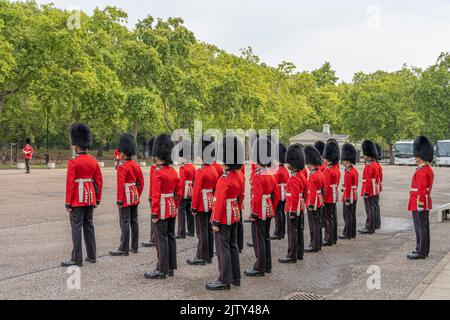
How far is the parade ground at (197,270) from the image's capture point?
693 cm

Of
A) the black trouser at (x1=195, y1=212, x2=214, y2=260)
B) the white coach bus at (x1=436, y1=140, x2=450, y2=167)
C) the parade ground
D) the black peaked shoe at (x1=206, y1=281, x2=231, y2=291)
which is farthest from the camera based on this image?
the white coach bus at (x1=436, y1=140, x2=450, y2=167)

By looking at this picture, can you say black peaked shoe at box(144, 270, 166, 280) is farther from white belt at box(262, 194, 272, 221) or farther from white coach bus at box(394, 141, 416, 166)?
white coach bus at box(394, 141, 416, 166)

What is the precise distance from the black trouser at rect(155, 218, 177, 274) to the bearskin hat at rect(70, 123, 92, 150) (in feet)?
6.55

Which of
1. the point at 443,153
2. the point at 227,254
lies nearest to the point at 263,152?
the point at 227,254

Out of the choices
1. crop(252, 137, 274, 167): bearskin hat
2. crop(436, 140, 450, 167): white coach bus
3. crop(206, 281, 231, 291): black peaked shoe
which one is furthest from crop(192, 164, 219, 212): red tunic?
crop(436, 140, 450, 167): white coach bus

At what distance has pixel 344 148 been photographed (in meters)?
12.7

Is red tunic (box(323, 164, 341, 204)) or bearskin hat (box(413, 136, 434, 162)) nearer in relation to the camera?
bearskin hat (box(413, 136, 434, 162))

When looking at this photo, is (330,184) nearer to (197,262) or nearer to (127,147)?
(197,262)

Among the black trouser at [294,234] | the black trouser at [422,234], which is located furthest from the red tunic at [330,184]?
the black trouser at [422,234]

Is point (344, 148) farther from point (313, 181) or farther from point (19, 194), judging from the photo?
point (19, 194)

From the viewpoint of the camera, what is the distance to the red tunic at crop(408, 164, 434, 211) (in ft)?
30.0

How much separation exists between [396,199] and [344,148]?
8187mm

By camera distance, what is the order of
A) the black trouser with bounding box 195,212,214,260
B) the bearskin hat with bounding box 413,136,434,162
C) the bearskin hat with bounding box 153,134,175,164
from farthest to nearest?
the bearskin hat with bounding box 413,136,434,162 < the black trouser with bounding box 195,212,214,260 < the bearskin hat with bounding box 153,134,175,164

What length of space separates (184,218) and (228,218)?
12.9ft
